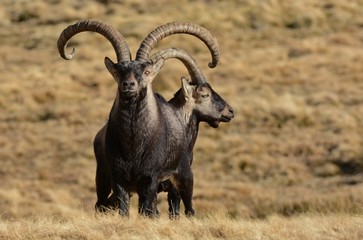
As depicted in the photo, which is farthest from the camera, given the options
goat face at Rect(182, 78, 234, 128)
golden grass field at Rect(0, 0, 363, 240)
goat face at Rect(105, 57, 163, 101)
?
goat face at Rect(182, 78, 234, 128)

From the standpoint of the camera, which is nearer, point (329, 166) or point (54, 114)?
point (329, 166)

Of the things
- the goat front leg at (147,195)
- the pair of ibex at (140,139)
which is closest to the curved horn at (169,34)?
the pair of ibex at (140,139)

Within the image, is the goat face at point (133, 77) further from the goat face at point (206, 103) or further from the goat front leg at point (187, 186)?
the goat face at point (206, 103)

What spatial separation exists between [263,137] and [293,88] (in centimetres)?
665

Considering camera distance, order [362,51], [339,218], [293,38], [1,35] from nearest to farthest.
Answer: [339,218]
[362,51]
[293,38]
[1,35]

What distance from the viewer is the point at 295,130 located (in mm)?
28141

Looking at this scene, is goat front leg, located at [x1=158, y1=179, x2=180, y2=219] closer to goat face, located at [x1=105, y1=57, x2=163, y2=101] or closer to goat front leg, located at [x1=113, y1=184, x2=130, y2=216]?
goat front leg, located at [x1=113, y1=184, x2=130, y2=216]

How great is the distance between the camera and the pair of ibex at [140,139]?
11156 millimetres

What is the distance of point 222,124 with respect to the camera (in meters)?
29.1

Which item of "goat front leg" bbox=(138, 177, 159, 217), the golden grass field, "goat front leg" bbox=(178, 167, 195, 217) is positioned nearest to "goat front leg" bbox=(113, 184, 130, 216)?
"goat front leg" bbox=(138, 177, 159, 217)

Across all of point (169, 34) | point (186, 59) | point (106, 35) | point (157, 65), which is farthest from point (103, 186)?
point (186, 59)

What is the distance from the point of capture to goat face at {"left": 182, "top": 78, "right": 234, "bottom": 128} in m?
14.1

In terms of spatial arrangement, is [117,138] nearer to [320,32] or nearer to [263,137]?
[263,137]

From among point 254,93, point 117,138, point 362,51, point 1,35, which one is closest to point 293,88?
point 254,93
